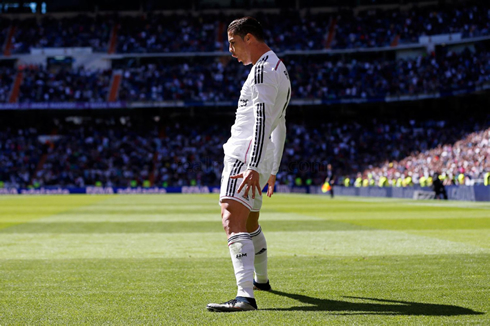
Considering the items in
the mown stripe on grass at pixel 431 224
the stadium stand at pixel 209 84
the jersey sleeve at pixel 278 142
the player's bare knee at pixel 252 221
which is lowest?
the mown stripe on grass at pixel 431 224

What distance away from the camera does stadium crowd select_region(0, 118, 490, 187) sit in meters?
48.6

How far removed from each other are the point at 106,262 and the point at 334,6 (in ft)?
190

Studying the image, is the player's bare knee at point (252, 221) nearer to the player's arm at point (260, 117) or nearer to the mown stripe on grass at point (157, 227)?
the player's arm at point (260, 117)

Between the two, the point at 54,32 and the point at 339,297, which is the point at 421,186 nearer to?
the point at 339,297

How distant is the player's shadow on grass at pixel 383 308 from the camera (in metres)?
4.80

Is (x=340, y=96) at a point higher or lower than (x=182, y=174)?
higher

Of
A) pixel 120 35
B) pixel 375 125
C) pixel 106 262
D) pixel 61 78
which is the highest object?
pixel 120 35

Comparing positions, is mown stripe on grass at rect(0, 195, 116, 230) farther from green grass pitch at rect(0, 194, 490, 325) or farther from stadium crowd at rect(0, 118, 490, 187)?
stadium crowd at rect(0, 118, 490, 187)

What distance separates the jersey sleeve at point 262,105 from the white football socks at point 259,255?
1.17 metres

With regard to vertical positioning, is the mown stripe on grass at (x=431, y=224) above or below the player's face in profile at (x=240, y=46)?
below

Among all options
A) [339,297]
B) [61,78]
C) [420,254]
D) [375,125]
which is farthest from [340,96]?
[339,297]

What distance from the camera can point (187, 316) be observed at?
4.76 meters

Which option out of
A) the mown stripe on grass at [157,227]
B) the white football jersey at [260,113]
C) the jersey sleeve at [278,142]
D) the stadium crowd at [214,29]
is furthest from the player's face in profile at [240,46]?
the stadium crowd at [214,29]

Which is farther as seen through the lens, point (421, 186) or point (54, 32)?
point (54, 32)
